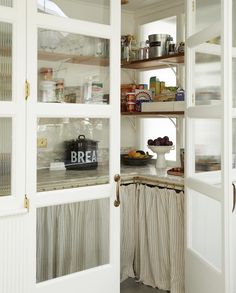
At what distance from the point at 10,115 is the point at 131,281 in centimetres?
191

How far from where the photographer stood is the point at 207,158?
2.73 m

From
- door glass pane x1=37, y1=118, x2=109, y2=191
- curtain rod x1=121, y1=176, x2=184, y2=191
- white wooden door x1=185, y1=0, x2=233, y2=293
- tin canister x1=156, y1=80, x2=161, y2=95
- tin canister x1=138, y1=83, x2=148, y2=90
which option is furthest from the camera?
tin canister x1=138, y1=83, x2=148, y2=90

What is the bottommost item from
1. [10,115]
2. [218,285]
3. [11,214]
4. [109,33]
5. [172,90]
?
[218,285]

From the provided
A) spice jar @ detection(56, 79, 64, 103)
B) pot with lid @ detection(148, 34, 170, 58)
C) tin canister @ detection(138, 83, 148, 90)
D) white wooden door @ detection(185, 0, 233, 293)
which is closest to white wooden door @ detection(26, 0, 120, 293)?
spice jar @ detection(56, 79, 64, 103)

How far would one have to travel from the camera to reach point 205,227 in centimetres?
273

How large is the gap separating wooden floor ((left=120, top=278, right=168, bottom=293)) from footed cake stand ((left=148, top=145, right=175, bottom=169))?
3.41 ft

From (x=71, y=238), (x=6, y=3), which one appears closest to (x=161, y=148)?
(x=71, y=238)

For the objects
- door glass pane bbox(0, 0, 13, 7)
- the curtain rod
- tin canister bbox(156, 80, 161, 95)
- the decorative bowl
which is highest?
door glass pane bbox(0, 0, 13, 7)

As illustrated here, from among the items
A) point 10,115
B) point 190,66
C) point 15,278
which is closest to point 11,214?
point 15,278

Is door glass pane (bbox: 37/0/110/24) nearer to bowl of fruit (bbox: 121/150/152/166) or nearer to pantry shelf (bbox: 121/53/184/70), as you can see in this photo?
pantry shelf (bbox: 121/53/184/70)

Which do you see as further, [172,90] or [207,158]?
[172,90]

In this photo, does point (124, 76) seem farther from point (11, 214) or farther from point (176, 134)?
point (11, 214)

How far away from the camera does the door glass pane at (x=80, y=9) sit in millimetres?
2463

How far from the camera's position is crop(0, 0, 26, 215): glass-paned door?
230 centimetres
